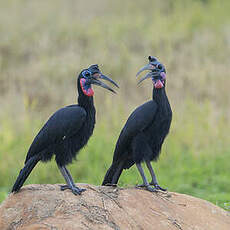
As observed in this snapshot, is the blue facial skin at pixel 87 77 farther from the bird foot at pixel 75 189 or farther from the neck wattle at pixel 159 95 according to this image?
the bird foot at pixel 75 189

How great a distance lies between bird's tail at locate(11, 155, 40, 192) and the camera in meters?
4.24

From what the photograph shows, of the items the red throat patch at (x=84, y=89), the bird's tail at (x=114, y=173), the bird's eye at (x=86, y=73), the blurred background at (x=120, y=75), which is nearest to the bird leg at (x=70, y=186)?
the bird's tail at (x=114, y=173)

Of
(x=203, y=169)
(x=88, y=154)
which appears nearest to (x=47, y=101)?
(x=88, y=154)

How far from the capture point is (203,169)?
845cm

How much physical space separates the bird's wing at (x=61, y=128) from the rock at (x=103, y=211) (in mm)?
396

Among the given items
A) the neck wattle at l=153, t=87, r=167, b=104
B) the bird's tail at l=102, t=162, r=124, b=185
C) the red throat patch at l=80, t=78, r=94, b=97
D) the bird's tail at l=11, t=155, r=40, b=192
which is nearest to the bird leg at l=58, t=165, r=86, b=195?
the bird's tail at l=11, t=155, r=40, b=192

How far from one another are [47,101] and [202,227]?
744cm

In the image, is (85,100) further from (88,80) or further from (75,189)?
(75,189)

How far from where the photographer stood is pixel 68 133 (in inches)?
169

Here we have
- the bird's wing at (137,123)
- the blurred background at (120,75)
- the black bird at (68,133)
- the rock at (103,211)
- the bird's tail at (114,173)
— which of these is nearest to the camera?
the rock at (103,211)

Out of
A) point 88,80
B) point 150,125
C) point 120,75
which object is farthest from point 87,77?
point 120,75

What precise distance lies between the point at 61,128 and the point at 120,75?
840cm

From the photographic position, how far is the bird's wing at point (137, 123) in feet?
14.8

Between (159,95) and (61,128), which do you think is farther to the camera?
(159,95)
